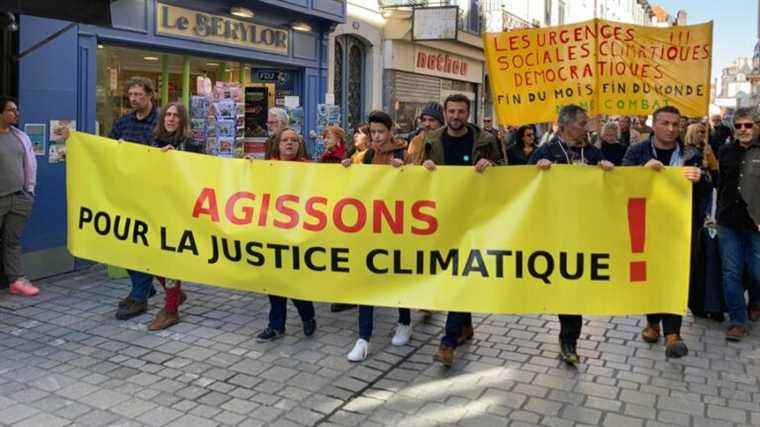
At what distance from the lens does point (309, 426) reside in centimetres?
428

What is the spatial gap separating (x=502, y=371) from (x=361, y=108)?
1195cm

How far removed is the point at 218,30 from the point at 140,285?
5339 mm

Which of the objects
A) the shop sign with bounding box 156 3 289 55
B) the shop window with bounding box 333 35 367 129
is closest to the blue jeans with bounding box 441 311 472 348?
the shop sign with bounding box 156 3 289 55

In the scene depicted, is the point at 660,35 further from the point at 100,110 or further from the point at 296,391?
the point at 100,110

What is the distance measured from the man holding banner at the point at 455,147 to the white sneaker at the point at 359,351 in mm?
511

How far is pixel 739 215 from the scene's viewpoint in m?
6.00

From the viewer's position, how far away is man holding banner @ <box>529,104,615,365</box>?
5293 millimetres

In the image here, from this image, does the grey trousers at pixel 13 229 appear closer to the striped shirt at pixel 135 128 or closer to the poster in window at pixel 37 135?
the poster in window at pixel 37 135

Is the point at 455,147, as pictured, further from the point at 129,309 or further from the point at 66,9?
the point at 66,9

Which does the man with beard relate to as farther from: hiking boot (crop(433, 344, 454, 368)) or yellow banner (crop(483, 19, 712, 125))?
yellow banner (crop(483, 19, 712, 125))

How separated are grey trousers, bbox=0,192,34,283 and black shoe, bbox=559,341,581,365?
16.5 feet

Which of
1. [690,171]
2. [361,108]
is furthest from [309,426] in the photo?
[361,108]

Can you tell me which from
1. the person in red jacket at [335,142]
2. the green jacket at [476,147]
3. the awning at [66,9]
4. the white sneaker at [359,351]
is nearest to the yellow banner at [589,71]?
the green jacket at [476,147]

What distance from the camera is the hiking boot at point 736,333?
603 cm
